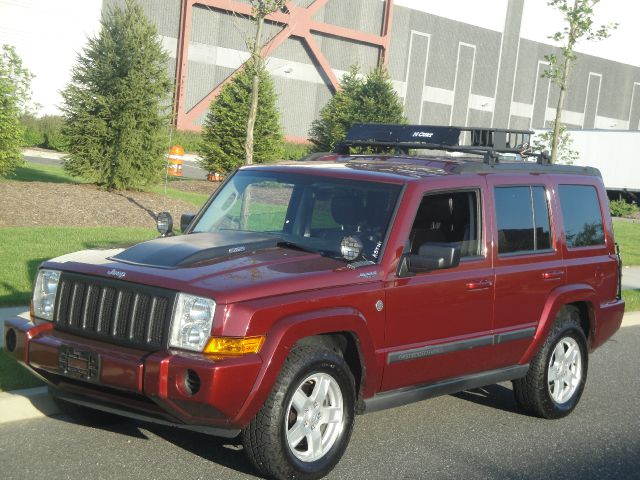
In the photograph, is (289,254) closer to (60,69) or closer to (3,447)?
(3,447)

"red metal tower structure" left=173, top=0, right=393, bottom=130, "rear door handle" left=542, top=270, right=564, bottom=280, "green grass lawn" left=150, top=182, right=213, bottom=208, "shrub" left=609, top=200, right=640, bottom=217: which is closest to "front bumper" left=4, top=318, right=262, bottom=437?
"rear door handle" left=542, top=270, right=564, bottom=280

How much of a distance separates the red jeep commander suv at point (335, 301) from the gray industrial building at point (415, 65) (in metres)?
38.8

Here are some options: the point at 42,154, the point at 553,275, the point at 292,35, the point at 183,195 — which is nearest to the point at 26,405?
the point at 553,275

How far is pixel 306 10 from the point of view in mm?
50812

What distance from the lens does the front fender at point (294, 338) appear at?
511cm

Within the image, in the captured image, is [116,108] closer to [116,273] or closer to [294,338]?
[116,273]

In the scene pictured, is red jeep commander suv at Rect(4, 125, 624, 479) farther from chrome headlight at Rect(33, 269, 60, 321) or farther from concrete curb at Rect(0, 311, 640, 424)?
concrete curb at Rect(0, 311, 640, 424)

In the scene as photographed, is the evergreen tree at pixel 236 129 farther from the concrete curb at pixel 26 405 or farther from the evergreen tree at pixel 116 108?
the concrete curb at pixel 26 405

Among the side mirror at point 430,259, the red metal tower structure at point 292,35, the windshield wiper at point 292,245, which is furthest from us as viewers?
the red metal tower structure at point 292,35

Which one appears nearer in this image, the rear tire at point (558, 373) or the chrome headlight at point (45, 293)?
the chrome headlight at point (45, 293)

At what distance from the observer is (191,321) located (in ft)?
16.8

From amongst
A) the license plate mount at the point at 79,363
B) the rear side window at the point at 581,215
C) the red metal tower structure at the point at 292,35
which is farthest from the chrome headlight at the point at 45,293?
the red metal tower structure at the point at 292,35

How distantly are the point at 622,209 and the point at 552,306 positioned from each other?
3309cm

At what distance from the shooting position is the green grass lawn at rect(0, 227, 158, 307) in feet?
33.9
